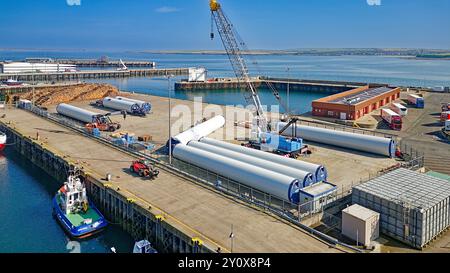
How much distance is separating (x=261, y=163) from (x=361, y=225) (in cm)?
1209

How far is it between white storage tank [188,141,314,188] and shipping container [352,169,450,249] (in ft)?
13.8

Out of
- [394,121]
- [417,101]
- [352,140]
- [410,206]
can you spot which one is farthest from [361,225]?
[417,101]

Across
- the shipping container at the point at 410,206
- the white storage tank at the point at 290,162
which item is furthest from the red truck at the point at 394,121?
the shipping container at the point at 410,206

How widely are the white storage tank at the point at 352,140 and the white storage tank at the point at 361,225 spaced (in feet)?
57.8

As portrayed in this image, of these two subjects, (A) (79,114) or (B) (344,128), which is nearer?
(B) (344,128)

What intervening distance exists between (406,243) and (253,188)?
482 inches

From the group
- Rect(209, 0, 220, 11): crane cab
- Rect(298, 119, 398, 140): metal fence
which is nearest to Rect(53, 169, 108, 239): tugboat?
Rect(209, 0, 220, 11): crane cab

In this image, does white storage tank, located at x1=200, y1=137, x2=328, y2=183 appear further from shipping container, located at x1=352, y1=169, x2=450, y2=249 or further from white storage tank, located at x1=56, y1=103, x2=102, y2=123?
white storage tank, located at x1=56, y1=103, x2=102, y2=123

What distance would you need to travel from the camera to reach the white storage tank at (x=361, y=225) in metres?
25.0

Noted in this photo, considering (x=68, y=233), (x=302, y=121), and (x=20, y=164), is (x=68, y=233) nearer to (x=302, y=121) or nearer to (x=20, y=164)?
(x=20, y=164)

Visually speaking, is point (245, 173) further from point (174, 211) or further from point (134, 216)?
point (134, 216)

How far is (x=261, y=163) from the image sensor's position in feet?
116

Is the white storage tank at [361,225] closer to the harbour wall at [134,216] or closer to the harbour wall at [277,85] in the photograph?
the harbour wall at [134,216]

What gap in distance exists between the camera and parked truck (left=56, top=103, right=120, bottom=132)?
56500mm
